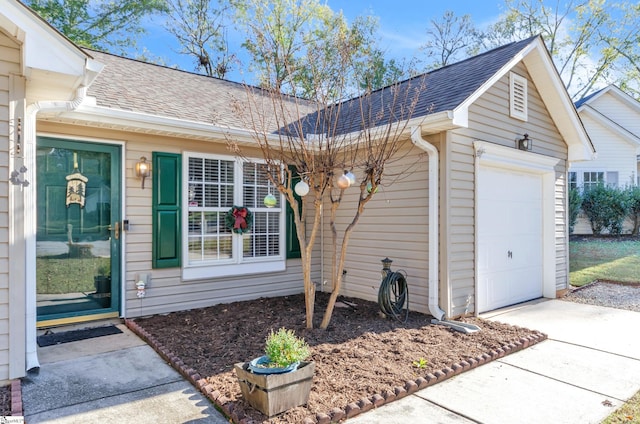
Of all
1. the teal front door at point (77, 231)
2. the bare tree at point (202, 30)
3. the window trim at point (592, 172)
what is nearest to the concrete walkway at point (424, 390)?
the teal front door at point (77, 231)

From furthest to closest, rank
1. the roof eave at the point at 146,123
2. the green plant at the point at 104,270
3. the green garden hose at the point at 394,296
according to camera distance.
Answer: the green garden hose at the point at 394,296, the green plant at the point at 104,270, the roof eave at the point at 146,123

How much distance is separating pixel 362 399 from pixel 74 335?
3.41 m

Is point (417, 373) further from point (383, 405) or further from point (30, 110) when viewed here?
point (30, 110)

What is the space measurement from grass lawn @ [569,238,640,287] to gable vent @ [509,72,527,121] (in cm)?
397

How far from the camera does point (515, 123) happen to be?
6309mm

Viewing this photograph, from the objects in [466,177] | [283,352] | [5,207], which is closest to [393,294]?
[466,177]

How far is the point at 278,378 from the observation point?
2734mm

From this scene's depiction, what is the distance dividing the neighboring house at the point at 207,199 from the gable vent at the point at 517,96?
3cm

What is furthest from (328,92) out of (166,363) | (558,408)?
(558,408)

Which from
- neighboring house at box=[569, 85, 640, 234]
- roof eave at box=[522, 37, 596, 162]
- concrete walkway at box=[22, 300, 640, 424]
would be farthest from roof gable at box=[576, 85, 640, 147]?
concrete walkway at box=[22, 300, 640, 424]

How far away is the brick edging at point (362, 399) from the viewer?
2791mm

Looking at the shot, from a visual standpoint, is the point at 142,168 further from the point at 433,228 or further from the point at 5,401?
the point at 433,228

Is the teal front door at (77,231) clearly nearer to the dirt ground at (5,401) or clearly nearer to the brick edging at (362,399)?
the brick edging at (362,399)

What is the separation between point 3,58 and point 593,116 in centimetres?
1665
